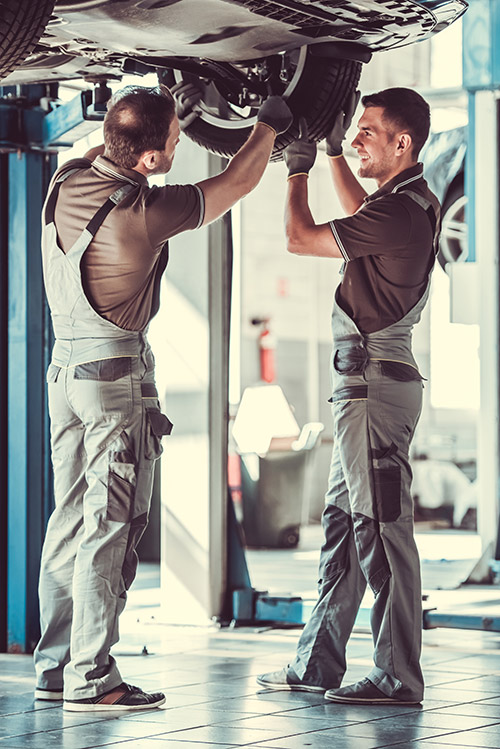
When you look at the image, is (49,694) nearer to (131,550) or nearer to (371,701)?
(131,550)

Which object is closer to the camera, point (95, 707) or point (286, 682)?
point (95, 707)

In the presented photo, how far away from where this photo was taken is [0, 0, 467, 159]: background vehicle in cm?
321

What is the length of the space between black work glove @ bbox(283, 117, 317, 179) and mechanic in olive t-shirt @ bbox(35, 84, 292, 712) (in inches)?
6.1

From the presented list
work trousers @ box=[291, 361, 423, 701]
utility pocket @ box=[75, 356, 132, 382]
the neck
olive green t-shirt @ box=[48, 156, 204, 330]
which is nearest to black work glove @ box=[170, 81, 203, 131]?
olive green t-shirt @ box=[48, 156, 204, 330]

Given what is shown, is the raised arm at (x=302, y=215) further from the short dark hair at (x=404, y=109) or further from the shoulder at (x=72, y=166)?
the shoulder at (x=72, y=166)

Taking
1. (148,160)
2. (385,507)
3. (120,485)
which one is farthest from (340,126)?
(120,485)

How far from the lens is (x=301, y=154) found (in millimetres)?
3588

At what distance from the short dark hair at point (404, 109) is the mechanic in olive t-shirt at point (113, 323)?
0.28 m

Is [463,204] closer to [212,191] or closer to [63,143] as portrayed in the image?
[63,143]

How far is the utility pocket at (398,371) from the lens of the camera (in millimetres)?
3457

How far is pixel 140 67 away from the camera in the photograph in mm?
3809

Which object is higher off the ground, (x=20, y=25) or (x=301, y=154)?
(x=20, y=25)

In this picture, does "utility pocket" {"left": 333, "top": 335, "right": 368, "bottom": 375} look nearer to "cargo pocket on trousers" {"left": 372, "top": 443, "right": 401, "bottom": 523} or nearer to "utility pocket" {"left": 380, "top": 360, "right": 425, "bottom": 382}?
"utility pocket" {"left": 380, "top": 360, "right": 425, "bottom": 382}

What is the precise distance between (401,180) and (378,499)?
A: 36.4 inches
